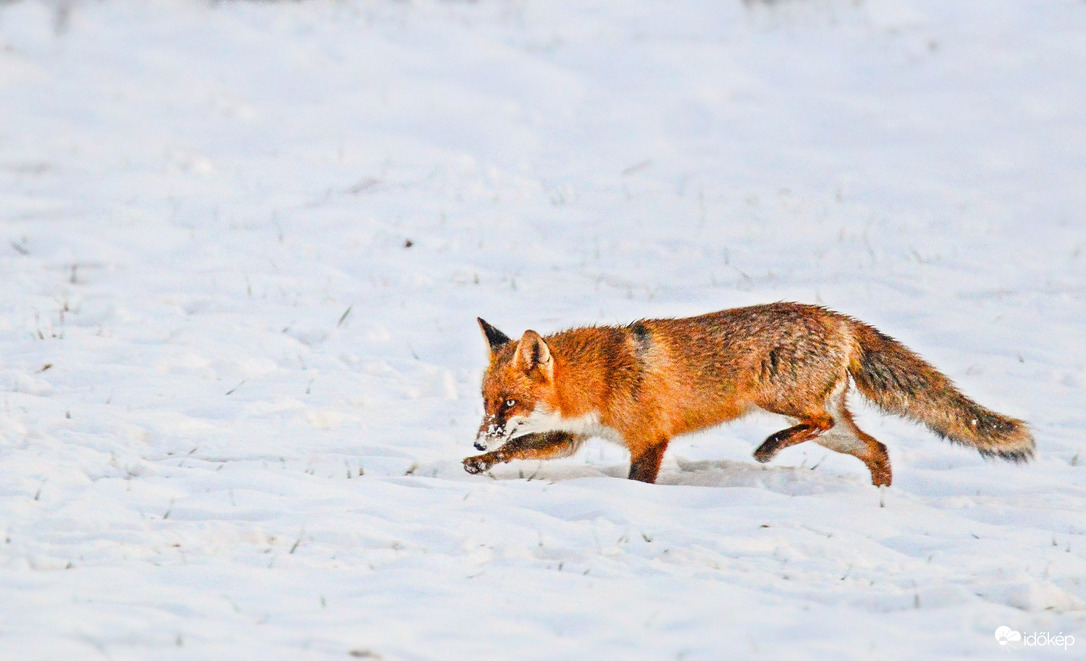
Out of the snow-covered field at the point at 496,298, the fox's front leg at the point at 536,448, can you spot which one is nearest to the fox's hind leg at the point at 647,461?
the snow-covered field at the point at 496,298

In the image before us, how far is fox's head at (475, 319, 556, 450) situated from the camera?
23.2 feet

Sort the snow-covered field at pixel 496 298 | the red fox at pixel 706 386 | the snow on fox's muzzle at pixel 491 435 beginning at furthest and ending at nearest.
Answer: the red fox at pixel 706 386
the snow on fox's muzzle at pixel 491 435
the snow-covered field at pixel 496 298

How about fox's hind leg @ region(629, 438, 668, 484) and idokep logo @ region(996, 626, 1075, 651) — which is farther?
fox's hind leg @ region(629, 438, 668, 484)

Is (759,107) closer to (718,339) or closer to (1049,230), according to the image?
(1049,230)

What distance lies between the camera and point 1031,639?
15.7ft

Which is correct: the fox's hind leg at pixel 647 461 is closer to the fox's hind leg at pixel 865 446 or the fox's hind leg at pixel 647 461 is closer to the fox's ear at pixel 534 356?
the fox's ear at pixel 534 356

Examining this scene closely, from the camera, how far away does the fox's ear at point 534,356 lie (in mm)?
7062

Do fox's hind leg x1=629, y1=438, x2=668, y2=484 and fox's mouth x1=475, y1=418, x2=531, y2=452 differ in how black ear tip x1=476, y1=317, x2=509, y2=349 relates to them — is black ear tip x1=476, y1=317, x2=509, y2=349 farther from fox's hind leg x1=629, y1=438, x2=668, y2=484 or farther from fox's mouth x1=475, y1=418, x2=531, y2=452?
fox's hind leg x1=629, y1=438, x2=668, y2=484

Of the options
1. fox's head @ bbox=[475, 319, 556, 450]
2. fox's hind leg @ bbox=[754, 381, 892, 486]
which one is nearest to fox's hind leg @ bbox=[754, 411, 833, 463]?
fox's hind leg @ bbox=[754, 381, 892, 486]

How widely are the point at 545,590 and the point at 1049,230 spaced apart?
38.2 feet

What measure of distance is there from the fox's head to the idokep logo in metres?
3.26

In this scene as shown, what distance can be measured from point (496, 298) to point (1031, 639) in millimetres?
7918

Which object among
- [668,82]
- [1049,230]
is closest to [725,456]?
[1049,230]

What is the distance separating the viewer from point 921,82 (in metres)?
19.9
